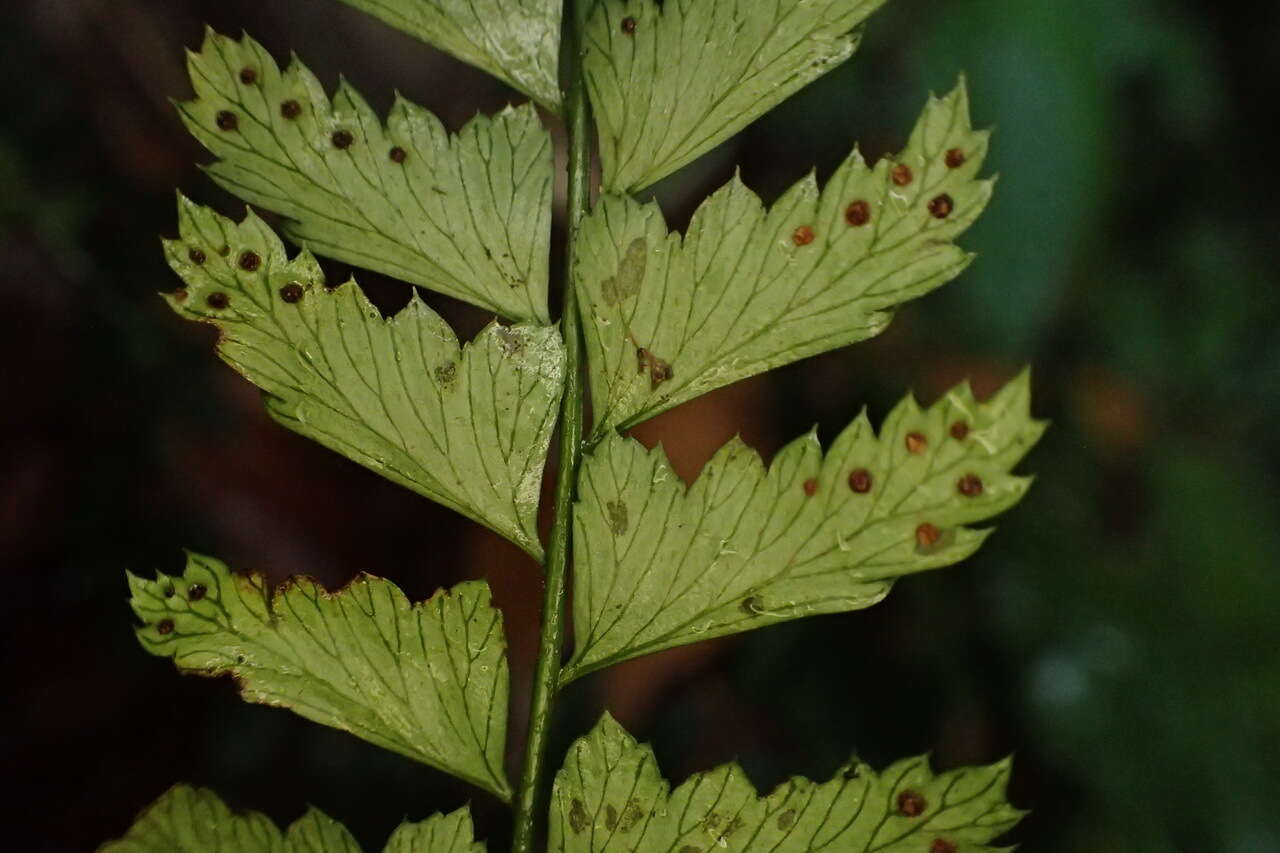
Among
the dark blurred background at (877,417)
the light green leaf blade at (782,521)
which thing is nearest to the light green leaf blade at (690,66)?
the light green leaf blade at (782,521)

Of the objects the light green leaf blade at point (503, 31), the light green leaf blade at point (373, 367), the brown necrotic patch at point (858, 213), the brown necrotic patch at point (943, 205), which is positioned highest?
the light green leaf blade at point (503, 31)

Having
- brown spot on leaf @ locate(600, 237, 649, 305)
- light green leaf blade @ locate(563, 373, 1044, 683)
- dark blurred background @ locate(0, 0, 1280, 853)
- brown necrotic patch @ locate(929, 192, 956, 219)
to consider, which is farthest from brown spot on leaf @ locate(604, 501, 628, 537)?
dark blurred background @ locate(0, 0, 1280, 853)

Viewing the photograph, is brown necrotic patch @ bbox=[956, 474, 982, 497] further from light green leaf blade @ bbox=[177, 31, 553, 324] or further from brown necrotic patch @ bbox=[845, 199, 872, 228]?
light green leaf blade @ bbox=[177, 31, 553, 324]

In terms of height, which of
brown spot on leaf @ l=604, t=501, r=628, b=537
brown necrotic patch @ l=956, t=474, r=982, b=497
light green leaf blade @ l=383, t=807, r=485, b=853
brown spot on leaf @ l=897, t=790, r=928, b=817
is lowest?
light green leaf blade @ l=383, t=807, r=485, b=853

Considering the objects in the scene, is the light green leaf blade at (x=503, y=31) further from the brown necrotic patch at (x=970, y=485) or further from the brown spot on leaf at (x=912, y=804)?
the brown spot on leaf at (x=912, y=804)

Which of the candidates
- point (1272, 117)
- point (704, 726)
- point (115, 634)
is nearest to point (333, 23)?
point (115, 634)

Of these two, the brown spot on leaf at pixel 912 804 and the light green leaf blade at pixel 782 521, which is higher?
the light green leaf blade at pixel 782 521
